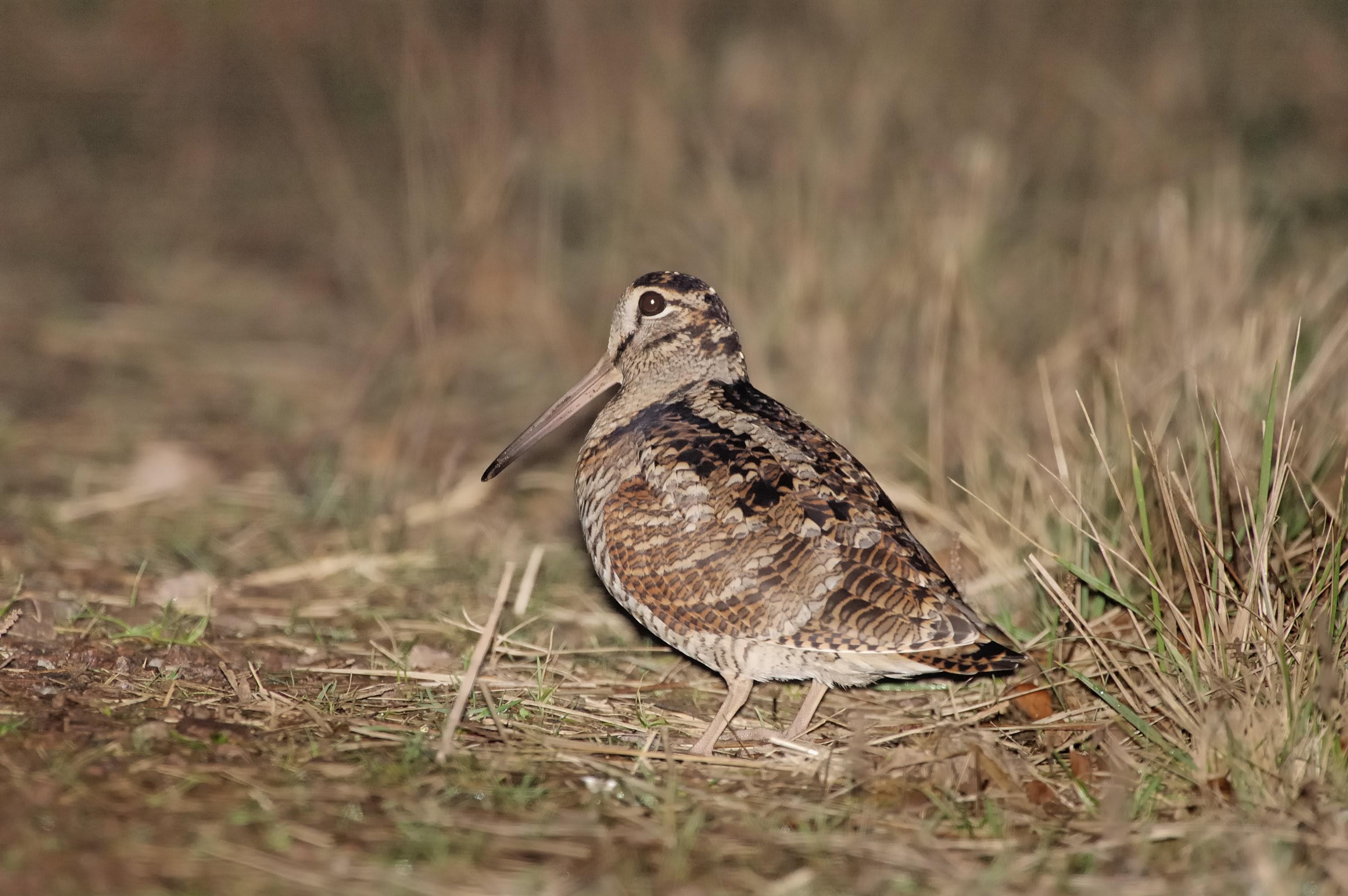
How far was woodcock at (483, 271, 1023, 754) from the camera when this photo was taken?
3459 mm

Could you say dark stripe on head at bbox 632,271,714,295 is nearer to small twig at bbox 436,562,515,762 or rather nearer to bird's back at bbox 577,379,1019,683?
bird's back at bbox 577,379,1019,683

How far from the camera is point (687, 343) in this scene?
14.4ft

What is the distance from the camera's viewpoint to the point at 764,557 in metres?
3.54

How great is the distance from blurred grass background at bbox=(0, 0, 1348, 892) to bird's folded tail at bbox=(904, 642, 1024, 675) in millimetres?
455

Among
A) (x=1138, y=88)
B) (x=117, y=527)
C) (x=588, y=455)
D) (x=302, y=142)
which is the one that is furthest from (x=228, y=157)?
(x=588, y=455)

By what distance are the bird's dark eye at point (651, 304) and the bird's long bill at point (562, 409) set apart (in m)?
0.28

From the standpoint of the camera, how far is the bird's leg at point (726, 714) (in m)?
3.64

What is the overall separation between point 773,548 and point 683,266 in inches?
138

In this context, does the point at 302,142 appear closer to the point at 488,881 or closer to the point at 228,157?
the point at 228,157

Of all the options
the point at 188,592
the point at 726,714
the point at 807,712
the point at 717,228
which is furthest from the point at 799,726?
the point at 717,228

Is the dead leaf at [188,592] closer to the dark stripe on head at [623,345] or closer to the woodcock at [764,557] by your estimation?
the woodcock at [764,557]

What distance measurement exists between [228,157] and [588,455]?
6.79m

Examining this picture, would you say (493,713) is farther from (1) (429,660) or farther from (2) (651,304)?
(2) (651,304)

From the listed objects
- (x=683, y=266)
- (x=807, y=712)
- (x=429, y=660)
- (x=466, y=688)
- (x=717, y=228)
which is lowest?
(x=429, y=660)
